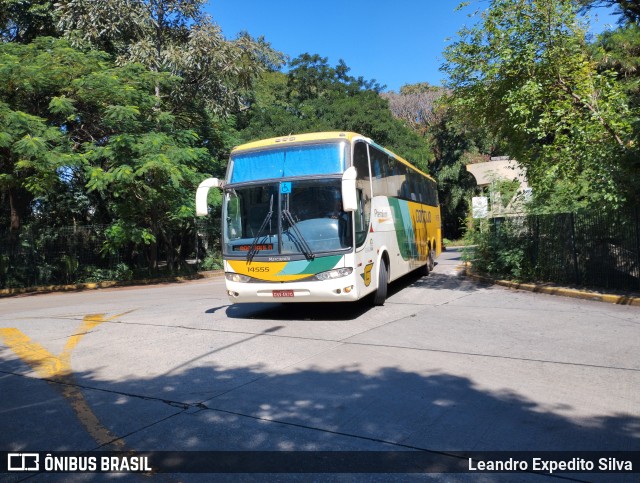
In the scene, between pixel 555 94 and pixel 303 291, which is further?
pixel 555 94

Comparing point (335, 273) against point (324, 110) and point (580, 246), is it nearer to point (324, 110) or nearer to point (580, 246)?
point (580, 246)

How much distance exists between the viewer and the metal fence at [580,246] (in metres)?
11.5

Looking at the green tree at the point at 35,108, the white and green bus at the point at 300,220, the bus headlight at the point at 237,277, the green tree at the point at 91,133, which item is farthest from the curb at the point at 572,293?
the green tree at the point at 35,108

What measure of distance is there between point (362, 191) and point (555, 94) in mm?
5065

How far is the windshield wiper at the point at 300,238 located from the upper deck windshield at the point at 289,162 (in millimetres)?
747

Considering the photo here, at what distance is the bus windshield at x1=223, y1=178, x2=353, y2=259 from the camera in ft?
30.2

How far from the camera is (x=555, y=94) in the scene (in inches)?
446

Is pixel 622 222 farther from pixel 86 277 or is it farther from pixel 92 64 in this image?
pixel 86 277

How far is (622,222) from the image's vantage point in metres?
11.6

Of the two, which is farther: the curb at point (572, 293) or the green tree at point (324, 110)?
the green tree at point (324, 110)

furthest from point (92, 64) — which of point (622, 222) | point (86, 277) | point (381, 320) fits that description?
point (622, 222)

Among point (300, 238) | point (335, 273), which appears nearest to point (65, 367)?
point (300, 238)

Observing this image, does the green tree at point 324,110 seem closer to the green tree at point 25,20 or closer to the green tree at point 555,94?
the green tree at point 25,20

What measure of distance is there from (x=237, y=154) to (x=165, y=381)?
211 inches
